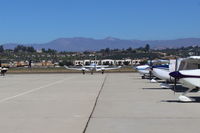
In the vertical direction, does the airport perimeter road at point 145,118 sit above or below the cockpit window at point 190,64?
below

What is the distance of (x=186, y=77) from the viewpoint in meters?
17.7

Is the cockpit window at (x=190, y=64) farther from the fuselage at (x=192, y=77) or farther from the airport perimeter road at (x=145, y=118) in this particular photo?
the airport perimeter road at (x=145, y=118)

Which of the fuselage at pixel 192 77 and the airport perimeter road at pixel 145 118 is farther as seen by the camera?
the fuselage at pixel 192 77

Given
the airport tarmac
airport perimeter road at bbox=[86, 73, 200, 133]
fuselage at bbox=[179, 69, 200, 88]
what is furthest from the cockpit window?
airport perimeter road at bbox=[86, 73, 200, 133]

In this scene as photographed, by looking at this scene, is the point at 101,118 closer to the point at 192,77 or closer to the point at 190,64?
the point at 192,77

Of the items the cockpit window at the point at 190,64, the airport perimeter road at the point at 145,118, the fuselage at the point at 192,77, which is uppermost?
the cockpit window at the point at 190,64

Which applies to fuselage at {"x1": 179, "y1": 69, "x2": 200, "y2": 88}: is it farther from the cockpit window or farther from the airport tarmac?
the cockpit window

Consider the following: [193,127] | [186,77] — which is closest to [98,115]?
[193,127]

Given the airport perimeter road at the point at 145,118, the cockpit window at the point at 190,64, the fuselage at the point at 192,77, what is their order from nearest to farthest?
the airport perimeter road at the point at 145,118 → the fuselage at the point at 192,77 → the cockpit window at the point at 190,64

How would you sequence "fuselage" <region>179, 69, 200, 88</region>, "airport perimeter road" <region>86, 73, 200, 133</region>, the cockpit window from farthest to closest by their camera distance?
the cockpit window < "fuselage" <region>179, 69, 200, 88</region> < "airport perimeter road" <region>86, 73, 200, 133</region>

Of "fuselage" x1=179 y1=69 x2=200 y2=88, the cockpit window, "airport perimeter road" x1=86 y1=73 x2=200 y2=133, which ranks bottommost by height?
"airport perimeter road" x1=86 y1=73 x2=200 y2=133

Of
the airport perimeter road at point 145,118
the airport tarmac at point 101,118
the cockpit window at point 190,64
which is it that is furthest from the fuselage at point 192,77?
the cockpit window at point 190,64

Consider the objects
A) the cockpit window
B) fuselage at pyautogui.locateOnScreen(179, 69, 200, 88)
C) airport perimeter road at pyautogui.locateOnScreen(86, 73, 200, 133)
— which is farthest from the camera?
the cockpit window

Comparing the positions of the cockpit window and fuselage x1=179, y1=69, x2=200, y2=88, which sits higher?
the cockpit window
